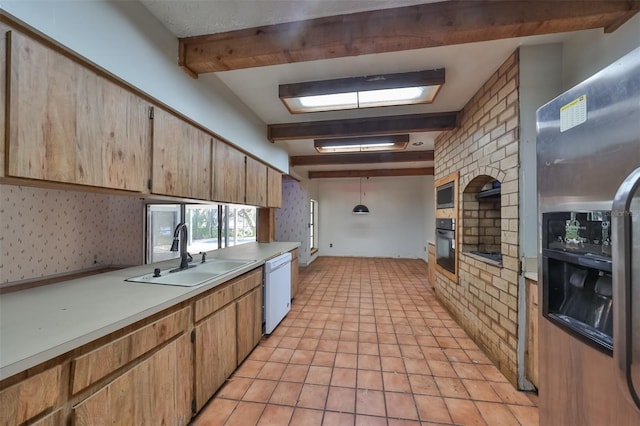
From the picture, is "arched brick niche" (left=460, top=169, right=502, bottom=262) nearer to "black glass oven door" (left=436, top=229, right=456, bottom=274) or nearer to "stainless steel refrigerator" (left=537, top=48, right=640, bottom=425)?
"black glass oven door" (left=436, top=229, right=456, bottom=274)

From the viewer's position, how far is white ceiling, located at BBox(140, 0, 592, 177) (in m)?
1.51

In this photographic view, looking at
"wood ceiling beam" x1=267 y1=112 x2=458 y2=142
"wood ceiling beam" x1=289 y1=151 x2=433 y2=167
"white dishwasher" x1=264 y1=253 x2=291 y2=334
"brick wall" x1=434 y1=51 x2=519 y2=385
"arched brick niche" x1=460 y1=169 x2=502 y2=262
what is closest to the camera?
"brick wall" x1=434 y1=51 x2=519 y2=385

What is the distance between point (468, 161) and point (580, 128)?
6.23 ft

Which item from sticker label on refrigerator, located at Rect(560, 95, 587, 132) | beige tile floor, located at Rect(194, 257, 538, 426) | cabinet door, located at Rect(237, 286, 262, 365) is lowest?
beige tile floor, located at Rect(194, 257, 538, 426)

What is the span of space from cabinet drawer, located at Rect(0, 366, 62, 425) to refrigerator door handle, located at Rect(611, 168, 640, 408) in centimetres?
177

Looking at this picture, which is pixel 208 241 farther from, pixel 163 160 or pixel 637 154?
pixel 637 154

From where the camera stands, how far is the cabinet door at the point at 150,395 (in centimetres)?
96

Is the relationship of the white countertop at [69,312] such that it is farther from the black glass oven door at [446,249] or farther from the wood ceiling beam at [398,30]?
the black glass oven door at [446,249]

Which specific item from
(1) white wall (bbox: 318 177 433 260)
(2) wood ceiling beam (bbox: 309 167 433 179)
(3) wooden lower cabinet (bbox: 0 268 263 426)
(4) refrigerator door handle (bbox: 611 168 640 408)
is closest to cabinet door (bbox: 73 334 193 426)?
(3) wooden lower cabinet (bbox: 0 268 263 426)

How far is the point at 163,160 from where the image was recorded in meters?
1.70

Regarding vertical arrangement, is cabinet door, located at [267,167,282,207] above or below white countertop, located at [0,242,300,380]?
above

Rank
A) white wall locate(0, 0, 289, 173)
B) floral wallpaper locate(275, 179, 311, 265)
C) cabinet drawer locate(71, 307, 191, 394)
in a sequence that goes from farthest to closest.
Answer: floral wallpaper locate(275, 179, 311, 265)
white wall locate(0, 0, 289, 173)
cabinet drawer locate(71, 307, 191, 394)

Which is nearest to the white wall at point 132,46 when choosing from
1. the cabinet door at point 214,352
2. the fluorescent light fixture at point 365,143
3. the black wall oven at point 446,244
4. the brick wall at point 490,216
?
the cabinet door at point 214,352

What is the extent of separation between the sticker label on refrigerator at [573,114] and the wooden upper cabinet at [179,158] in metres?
2.20
